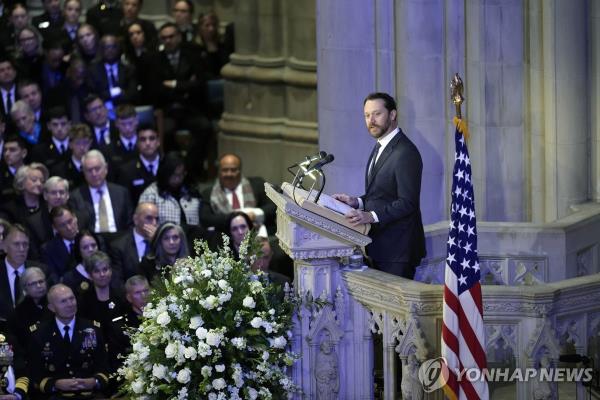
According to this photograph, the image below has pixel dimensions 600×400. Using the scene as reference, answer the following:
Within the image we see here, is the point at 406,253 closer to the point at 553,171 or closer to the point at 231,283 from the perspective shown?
the point at 231,283

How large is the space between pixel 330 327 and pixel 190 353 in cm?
86

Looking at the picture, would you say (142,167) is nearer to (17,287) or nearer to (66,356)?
(17,287)

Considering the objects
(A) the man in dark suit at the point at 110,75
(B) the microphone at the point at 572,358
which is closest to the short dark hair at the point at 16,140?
(A) the man in dark suit at the point at 110,75

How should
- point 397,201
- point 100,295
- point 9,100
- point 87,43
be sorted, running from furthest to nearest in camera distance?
point 87,43 < point 9,100 < point 100,295 < point 397,201

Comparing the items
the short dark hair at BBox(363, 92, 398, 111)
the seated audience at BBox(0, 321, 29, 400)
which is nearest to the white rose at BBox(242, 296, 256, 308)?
the short dark hair at BBox(363, 92, 398, 111)

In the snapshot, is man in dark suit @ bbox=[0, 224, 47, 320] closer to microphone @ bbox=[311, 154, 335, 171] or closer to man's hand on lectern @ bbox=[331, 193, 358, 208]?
man's hand on lectern @ bbox=[331, 193, 358, 208]

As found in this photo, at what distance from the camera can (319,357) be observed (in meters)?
10.9

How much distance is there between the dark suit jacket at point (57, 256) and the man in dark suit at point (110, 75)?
12.1 feet

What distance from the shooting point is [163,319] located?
35.2 feet

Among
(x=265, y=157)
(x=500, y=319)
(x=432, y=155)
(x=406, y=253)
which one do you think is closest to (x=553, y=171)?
(x=432, y=155)

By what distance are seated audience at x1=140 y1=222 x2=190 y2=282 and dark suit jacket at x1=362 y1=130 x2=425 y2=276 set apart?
3487 mm

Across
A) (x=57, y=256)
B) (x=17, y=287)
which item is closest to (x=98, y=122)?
(x=57, y=256)

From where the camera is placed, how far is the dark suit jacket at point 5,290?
14273 mm

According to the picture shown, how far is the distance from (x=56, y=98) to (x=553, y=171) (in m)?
6.12
